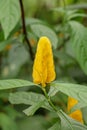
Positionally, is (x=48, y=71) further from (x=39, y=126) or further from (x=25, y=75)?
(x=25, y=75)

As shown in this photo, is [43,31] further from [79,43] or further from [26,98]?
[26,98]

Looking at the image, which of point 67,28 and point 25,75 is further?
point 25,75

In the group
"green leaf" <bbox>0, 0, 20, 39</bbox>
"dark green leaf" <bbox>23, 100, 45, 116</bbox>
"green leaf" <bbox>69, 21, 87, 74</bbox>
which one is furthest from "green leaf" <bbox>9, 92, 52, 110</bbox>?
"green leaf" <bbox>69, 21, 87, 74</bbox>

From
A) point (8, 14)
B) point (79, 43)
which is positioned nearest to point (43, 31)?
point (79, 43)

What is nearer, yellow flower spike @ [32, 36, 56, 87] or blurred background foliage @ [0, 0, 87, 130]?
yellow flower spike @ [32, 36, 56, 87]

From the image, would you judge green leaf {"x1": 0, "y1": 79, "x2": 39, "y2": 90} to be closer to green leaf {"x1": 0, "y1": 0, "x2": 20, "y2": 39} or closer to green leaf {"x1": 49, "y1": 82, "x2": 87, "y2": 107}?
green leaf {"x1": 49, "y1": 82, "x2": 87, "y2": 107}

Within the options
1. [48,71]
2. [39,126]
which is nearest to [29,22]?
[39,126]
